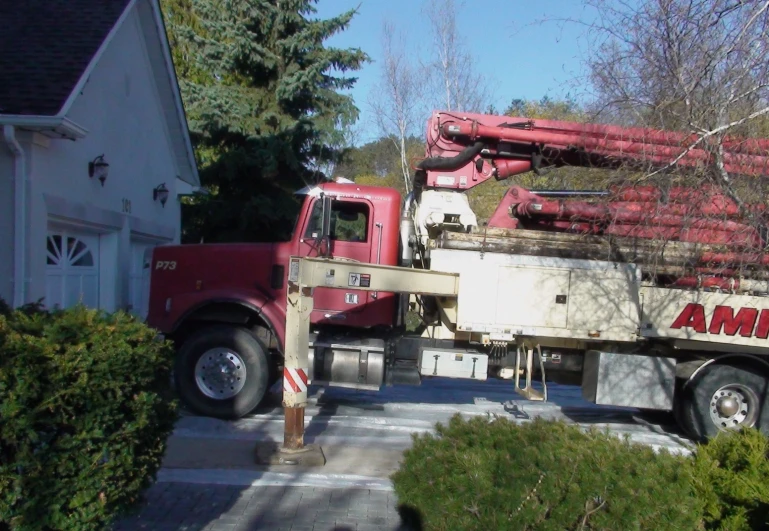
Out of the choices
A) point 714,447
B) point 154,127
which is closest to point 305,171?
point 154,127

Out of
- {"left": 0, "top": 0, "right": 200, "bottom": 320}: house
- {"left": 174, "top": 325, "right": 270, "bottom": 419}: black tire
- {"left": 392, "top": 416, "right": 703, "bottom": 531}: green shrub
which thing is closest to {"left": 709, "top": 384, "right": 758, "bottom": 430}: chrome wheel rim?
{"left": 392, "top": 416, "right": 703, "bottom": 531}: green shrub

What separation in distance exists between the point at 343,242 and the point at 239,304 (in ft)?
4.52

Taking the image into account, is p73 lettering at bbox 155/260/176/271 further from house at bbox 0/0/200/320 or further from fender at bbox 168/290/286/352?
house at bbox 0/0/200/320

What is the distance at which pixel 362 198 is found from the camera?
27.7 ft

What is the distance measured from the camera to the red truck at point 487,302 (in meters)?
7.82

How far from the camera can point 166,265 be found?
8.84 m

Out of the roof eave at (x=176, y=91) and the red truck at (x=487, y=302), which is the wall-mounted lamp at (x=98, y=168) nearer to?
the red truck at (x=487, y=302)

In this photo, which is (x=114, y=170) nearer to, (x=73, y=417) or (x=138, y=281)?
(x=138, y=281)

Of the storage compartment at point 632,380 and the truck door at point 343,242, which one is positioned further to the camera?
the truck door at point 343,242

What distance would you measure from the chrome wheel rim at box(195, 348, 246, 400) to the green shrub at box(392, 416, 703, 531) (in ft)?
15.6

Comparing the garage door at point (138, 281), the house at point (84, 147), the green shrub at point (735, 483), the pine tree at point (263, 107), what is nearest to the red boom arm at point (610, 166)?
the green shrub at point (735, 483)

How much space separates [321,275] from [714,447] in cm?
371

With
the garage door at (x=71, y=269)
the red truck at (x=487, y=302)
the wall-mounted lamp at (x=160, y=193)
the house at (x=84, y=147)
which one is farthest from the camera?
the wall-mounted lamp at (x=160, y=193)

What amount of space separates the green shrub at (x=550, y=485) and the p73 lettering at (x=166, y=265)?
18.6 ft
